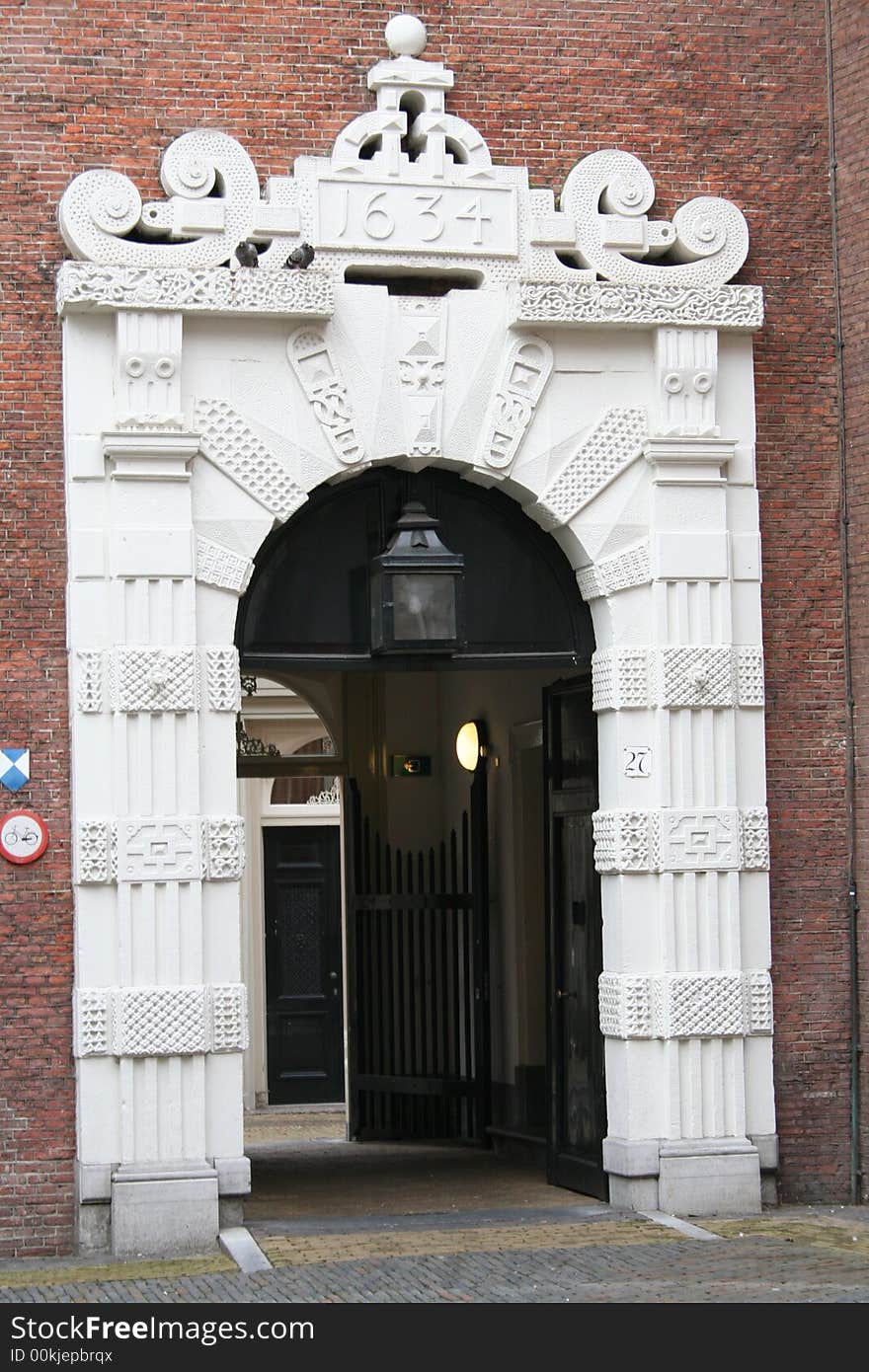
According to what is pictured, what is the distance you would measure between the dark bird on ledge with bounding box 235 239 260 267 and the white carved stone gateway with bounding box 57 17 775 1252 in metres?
0.02

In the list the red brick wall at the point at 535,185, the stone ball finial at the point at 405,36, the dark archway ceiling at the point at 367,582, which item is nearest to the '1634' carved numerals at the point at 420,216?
the red brick wall at the point at 535,185

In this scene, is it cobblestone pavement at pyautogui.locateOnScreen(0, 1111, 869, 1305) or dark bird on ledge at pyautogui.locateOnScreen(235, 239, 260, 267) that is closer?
cobblestone pavement at pyautogui.locateOnScreen(0, 1111, 869, 1305)

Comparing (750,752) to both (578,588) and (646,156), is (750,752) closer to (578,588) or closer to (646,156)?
(578,588)

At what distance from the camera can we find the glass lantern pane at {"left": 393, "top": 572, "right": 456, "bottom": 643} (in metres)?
11.6

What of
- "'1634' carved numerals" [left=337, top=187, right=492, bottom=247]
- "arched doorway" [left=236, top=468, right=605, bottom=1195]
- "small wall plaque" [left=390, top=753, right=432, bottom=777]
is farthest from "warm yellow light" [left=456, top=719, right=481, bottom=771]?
"'1634' carved numerals" [left=337, top=187, right=492, bottom=247]

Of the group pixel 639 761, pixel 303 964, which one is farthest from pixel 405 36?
pixel 303 964

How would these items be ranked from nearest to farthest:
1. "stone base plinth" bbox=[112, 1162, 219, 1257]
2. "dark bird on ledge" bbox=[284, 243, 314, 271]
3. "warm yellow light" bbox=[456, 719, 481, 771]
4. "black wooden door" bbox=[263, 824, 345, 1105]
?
"stone base plinth" bbox=[112, 1162, 219, 1257] → "dark bird on ledge" bbox=[284, 243, 314, 271] → "warm yellow light" bbox=[456, 719, 481, 771] → "black wooden door" bbox=[263, 824, 345, 1105]

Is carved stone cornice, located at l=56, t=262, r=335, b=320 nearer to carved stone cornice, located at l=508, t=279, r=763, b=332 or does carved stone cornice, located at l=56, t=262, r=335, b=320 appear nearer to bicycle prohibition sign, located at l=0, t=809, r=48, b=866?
carved stone cornice, located at l=508, t=279, r=763, b=332

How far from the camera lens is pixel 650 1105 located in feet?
39.1

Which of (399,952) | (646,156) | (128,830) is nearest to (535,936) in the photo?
(399,952)

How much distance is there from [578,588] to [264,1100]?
9.90m

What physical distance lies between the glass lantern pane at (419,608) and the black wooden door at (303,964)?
9.67 meters

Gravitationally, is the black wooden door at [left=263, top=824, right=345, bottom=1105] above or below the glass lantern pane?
below

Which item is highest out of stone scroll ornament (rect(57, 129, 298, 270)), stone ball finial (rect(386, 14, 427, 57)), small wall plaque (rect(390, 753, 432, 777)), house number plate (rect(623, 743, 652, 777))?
stone ball finial (rect(386, 14, 427, 57))
